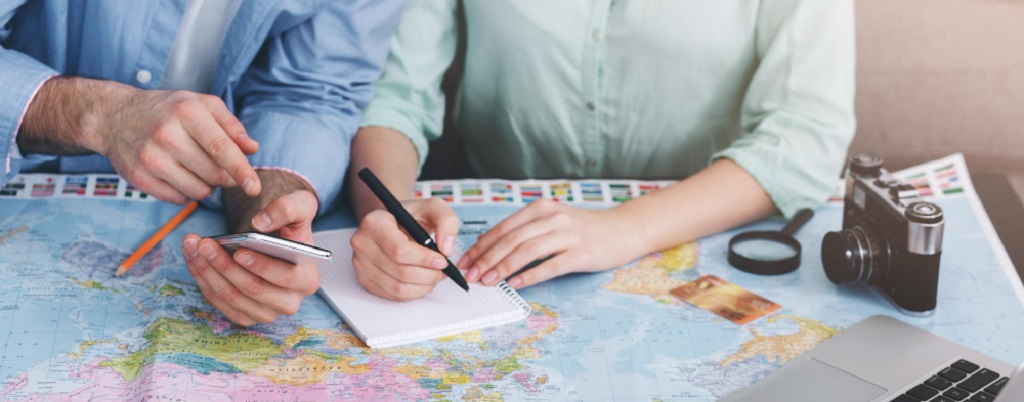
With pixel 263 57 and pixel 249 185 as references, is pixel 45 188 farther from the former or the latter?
pixel 249 185

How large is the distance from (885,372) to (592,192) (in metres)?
0.50

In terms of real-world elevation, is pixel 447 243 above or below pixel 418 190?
above

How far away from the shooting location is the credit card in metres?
1.10

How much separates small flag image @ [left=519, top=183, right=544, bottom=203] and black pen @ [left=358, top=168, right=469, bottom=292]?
0.23 metres

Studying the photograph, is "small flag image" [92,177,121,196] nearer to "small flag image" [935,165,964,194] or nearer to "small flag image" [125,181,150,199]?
"small flag image" [125,181,150,199]

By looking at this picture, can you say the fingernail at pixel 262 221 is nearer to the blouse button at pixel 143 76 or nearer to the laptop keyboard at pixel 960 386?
the blouse button at pixel 143 76

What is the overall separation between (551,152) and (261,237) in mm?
766

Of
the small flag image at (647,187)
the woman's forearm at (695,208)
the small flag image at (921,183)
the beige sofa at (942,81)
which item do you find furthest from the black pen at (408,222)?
Answer: the beige sofa at (942,81)

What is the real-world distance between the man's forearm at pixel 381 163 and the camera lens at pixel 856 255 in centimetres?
51

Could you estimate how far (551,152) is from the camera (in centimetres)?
165

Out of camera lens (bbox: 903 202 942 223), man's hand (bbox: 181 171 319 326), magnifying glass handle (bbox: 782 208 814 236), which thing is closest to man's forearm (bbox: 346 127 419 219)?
man's hand (bbox: 181 171 319 326)

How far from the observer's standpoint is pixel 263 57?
140 cm

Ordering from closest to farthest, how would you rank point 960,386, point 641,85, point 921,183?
point 960,386 → point 921,183 → point 641,85

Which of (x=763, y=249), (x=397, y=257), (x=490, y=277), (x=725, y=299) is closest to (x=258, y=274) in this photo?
(x=397, y=257)
